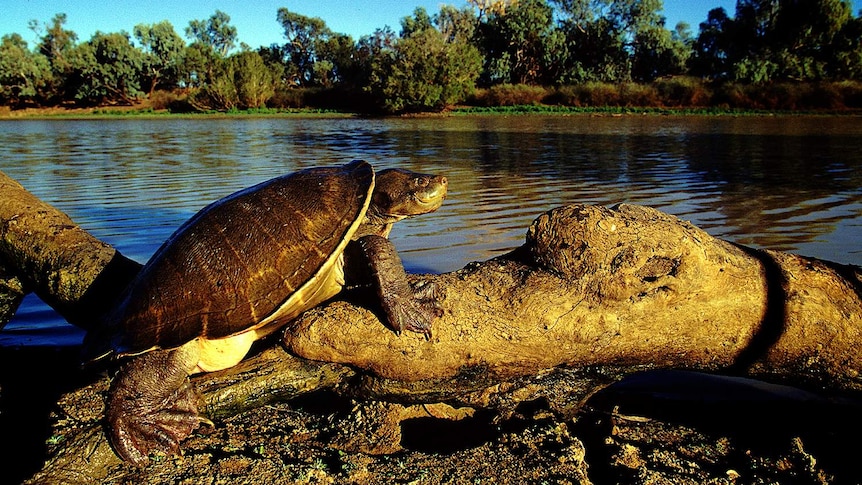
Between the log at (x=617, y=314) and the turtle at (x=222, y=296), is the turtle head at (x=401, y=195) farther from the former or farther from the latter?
the log at (x=617, y=314)

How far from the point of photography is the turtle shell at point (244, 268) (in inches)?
111

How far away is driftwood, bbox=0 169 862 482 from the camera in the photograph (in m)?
2.92

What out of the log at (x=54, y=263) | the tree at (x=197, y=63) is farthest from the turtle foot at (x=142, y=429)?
the tree at (x=197, y=63)

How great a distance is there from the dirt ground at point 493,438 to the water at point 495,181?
5.07 ft

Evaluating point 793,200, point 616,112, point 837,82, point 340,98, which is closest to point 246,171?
point 793,200

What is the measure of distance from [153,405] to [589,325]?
2.14 meters

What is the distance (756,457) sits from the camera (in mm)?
2850

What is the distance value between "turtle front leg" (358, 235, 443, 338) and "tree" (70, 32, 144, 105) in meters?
63.6

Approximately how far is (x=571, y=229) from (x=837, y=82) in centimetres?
3873

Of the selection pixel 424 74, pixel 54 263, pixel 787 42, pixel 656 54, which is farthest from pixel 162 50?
pixel 54 263

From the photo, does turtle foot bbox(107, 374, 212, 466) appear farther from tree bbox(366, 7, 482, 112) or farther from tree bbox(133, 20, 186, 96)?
tree bbox(133, 20, 186, 96)

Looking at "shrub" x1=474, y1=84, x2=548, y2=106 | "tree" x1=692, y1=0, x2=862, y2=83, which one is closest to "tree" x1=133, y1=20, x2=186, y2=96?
"shrub" x1=474, y1=84, x2=548, y2=106

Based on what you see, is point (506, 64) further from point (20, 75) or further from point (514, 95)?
point (20, 75)

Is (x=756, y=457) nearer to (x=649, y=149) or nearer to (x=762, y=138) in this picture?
(x=649, y=149)
